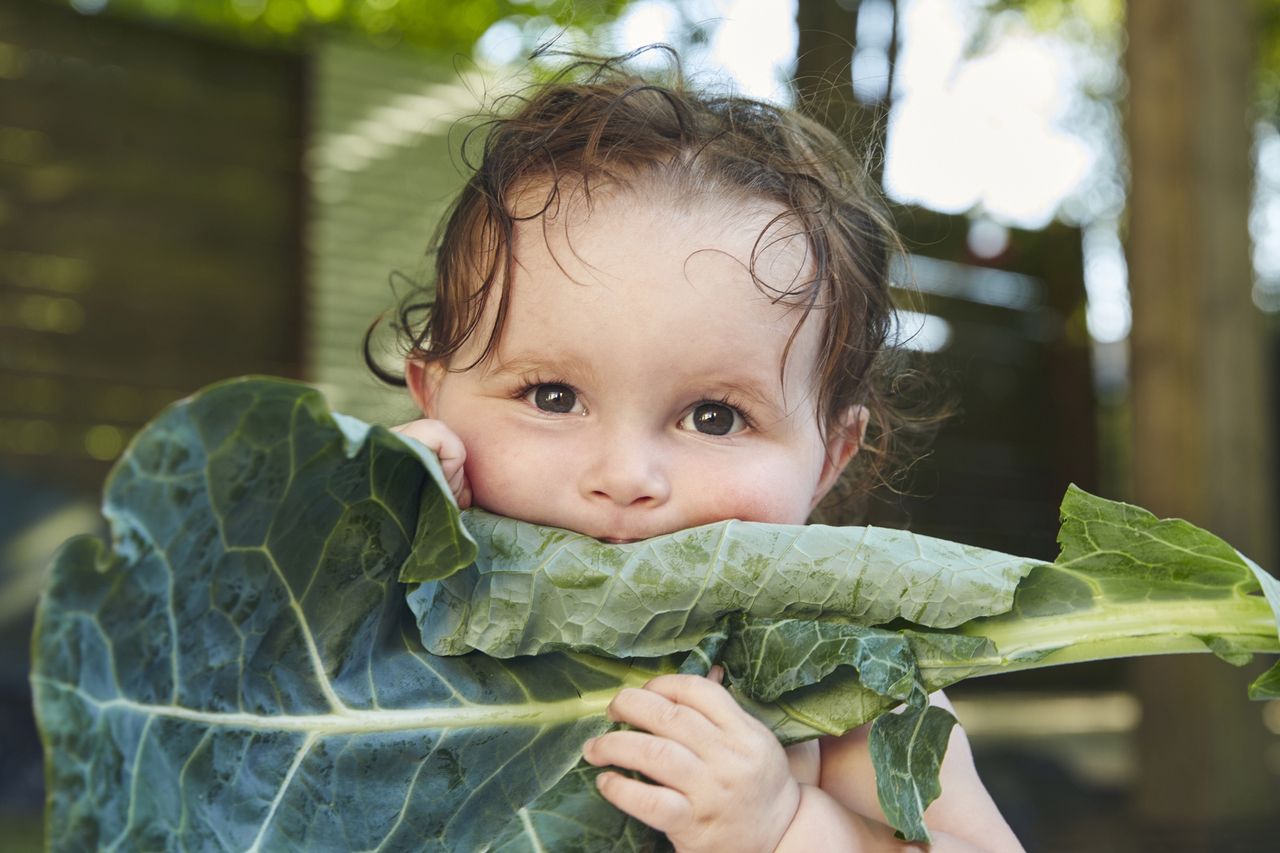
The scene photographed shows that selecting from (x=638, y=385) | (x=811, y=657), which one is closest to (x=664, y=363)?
(x=638, y=385)

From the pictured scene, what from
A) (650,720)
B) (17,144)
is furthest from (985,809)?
(17,144)

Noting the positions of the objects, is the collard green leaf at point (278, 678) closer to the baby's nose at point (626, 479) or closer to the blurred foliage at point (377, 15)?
the baby's nose at point (626, 479)

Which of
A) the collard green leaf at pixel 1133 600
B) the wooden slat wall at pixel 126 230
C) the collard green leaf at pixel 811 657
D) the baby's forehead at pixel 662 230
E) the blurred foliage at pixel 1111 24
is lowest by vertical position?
the wooden slat wall at pixel 126 230

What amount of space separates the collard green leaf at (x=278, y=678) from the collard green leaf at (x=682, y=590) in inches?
2.0

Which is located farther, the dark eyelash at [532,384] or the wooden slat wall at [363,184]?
the wooden slat wall at [363,184]

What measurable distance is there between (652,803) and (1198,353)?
349cm

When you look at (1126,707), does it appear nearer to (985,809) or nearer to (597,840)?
(985,809)

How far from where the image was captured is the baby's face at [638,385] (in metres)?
1.37

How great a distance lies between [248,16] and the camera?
1134cm

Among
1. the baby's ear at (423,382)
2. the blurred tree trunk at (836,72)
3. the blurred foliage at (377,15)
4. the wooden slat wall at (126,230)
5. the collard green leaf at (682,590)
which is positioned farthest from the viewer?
the blurred foliage at (377,15)

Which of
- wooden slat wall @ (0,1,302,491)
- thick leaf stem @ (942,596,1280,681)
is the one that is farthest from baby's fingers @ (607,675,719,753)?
wooden slat wall @ (0,1,302,491)

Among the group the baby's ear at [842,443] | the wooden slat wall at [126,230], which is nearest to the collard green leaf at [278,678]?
the baby's ear at [842,443]

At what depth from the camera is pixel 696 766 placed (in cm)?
115

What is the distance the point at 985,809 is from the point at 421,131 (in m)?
6.48
